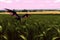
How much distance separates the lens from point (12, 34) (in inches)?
172

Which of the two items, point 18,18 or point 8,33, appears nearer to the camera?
point 8,33

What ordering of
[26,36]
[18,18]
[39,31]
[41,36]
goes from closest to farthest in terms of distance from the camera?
[26,36] → [41,36] → [39,31] → [18,18]

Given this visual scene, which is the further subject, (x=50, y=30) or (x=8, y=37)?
(x=50, y=30)

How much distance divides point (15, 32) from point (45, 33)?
0.72 m

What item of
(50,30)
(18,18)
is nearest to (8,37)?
(50,30)

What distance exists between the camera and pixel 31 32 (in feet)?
14.8

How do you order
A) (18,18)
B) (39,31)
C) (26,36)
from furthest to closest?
(18,18) < (39,31) < (26,36)

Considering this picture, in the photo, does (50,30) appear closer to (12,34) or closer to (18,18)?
(12,34)

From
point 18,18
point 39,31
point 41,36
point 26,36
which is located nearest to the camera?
point 26,36

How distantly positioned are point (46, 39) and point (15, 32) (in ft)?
2.47

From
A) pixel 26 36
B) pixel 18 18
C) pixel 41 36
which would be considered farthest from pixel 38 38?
pixel 18 18

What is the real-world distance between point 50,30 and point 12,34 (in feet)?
3.43

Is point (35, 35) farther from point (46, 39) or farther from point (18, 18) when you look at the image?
point (18, 18)

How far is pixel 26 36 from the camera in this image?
4090 mm
